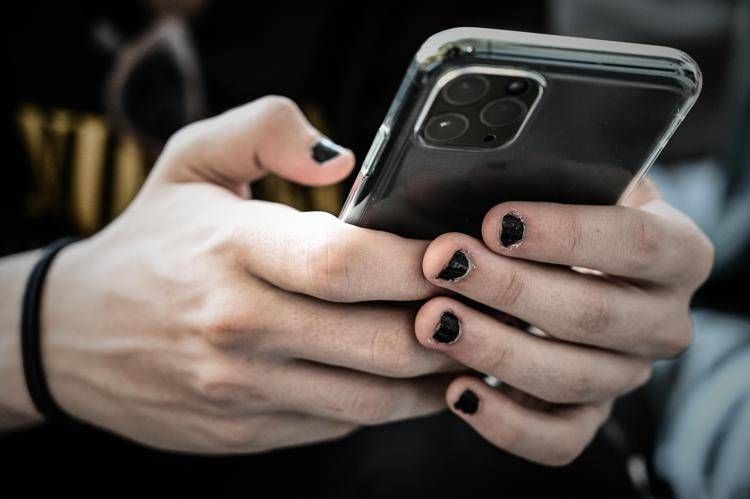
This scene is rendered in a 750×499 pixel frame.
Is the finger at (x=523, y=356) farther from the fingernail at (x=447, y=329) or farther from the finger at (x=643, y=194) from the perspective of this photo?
the finger at (x=643, y=194)

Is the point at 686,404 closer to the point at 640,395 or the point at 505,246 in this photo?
the point at 640,395

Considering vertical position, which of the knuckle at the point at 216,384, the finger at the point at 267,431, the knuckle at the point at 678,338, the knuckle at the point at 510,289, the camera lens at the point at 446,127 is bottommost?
the finger at the point at 267,431

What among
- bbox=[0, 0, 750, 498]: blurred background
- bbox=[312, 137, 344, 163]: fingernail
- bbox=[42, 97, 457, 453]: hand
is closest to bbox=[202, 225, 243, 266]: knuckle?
bbox=[42, 97, 457, 453]: hand

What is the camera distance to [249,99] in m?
0.94

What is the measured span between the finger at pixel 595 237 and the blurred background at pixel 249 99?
0.33 meters

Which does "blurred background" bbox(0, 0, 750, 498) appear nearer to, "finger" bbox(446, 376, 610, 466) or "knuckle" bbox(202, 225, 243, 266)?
"finger" bbox(446, 376, 610, 466)

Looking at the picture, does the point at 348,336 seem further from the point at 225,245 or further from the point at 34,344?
the point at 34,344

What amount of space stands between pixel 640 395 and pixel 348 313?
575mm

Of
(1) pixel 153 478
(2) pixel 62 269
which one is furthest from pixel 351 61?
(1) pixel 153 478

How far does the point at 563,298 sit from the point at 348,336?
0.16 metres

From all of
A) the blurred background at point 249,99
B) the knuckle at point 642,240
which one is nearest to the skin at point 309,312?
the knuckle at point 642,240

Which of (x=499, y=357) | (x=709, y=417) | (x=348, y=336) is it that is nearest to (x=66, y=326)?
(x=348, y=336)

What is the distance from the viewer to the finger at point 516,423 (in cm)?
49

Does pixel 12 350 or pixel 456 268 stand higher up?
pixel 456 268
